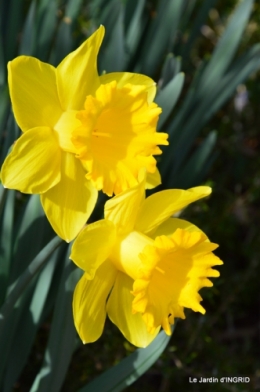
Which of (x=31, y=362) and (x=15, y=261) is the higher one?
(x=15, y=261)

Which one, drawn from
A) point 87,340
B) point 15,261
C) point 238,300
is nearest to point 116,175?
point 87,340

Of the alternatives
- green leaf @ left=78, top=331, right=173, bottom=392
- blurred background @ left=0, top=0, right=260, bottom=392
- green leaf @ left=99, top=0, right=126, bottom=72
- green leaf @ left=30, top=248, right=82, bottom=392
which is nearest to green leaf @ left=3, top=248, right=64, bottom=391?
blurred background @ left=0, top=0, right=260, bottom=392

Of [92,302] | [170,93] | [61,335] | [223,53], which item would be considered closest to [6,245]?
[61,335]

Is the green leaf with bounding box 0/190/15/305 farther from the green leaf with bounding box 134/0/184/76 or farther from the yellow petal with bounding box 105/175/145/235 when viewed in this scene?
the green leaf with bounding box 134/0/184/76

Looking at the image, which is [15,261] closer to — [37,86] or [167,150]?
[37,86]

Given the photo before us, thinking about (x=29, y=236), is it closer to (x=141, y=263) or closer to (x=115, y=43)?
(x=141, y=263)

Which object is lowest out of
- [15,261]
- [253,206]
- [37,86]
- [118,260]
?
[253,206]
